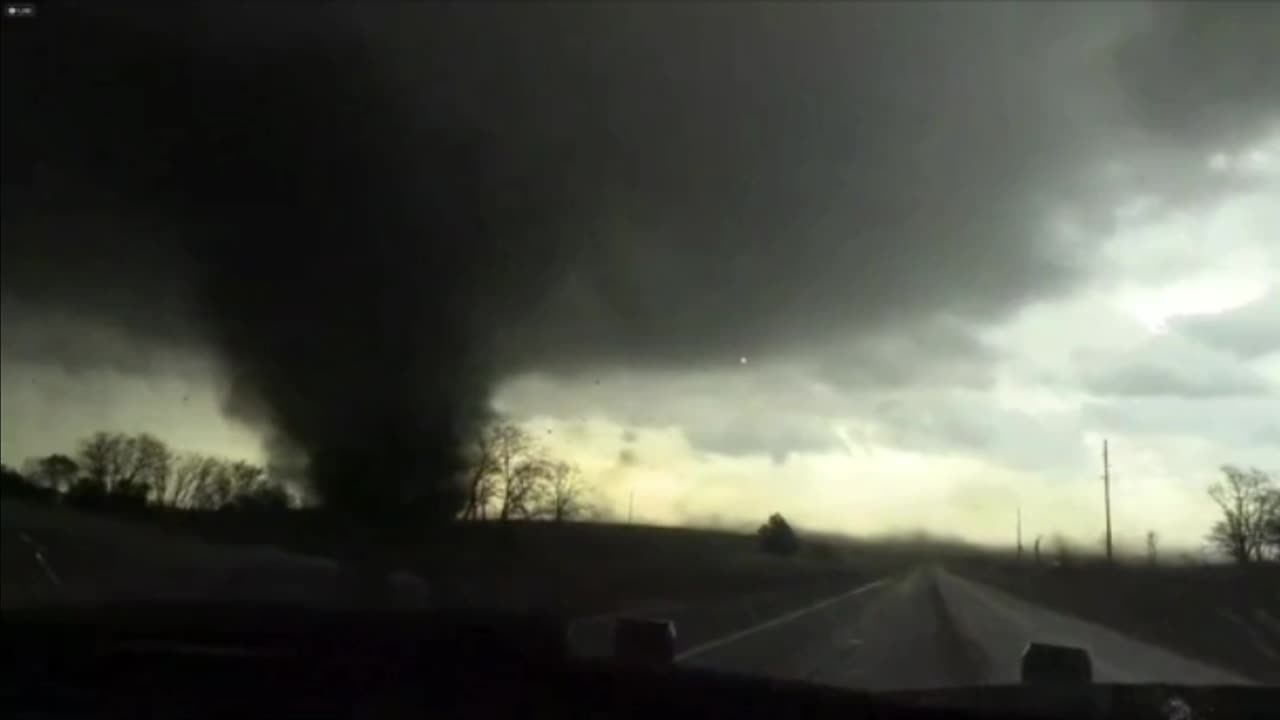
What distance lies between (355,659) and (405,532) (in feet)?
2.49

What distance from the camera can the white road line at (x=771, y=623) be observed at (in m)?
4.54

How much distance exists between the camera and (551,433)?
16.4ft

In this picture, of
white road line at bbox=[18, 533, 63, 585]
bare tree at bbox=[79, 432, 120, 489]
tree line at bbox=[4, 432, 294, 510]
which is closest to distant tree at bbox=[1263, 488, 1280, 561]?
tree line at bbox=[4, 432, 294, 510]

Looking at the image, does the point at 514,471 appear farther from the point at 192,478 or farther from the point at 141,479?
the point at 141,479

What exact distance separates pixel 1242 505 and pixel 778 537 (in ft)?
4.94

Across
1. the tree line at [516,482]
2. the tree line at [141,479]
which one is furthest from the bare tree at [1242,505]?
the tree line at [141,479]

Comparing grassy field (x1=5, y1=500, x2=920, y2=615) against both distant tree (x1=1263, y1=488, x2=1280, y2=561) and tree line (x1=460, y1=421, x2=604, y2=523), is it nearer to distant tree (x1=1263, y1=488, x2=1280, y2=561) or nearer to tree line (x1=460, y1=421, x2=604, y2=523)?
tree line (x1=460, y1=421, x2=604, y2=523)

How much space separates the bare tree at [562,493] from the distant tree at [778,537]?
69cm

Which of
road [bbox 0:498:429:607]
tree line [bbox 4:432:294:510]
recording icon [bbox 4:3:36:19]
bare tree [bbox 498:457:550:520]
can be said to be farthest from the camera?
recording icon [bbox 4:3:36:19]

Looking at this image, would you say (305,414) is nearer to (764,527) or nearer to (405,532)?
(405,532)

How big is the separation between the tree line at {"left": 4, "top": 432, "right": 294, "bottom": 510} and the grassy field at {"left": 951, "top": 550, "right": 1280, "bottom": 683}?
2964mm

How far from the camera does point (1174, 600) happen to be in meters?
4.73

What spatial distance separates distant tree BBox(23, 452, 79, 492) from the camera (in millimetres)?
6473

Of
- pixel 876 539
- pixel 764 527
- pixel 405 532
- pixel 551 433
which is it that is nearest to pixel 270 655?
pixel 405 532
